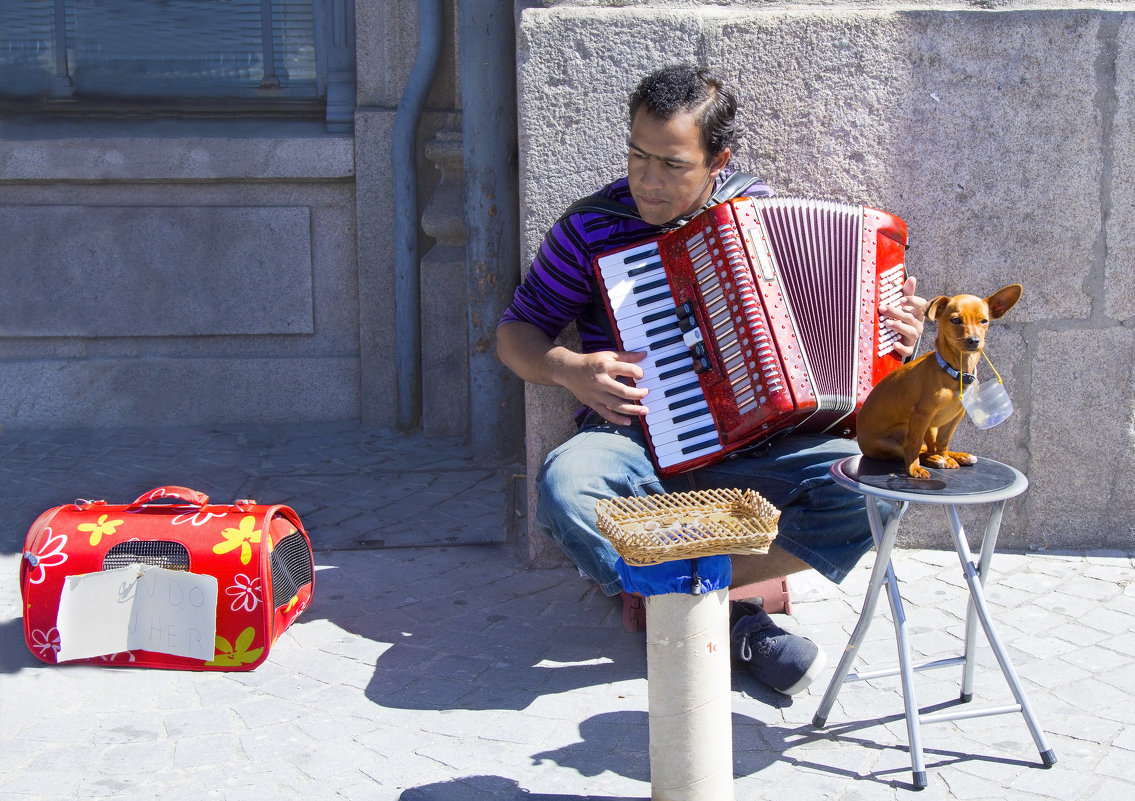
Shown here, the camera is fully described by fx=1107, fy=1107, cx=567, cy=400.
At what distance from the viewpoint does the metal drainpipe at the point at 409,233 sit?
16.8ft

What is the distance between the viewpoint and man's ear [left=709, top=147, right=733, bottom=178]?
3014 mm

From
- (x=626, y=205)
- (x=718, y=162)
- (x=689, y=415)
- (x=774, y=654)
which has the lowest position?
(x=774, y=654)

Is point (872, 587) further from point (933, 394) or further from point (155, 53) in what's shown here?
point (155, 53)

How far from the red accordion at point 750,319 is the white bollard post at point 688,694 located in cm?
69

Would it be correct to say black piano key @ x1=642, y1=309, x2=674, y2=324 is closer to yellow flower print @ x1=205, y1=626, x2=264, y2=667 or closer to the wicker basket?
the wicker basket

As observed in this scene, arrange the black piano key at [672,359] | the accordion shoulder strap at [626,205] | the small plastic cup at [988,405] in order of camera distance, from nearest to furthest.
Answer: the small plastic cup at [988,405] → the black piano key at [672,359] → the accordion shoulder strap at [626,205]

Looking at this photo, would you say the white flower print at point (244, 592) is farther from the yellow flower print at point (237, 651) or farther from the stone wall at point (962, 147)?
the stone wall at point (962, 147)

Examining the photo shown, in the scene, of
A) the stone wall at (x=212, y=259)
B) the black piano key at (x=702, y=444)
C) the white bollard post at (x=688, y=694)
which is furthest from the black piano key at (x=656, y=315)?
the stone wall at (x=212, y=259)

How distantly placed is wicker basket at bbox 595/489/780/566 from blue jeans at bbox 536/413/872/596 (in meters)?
0.50

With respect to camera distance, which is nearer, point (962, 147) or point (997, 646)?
point (997, 646)

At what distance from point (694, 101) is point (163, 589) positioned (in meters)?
1.90

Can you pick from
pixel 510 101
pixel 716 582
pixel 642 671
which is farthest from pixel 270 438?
pixel 716 582

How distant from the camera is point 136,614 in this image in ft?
9.61

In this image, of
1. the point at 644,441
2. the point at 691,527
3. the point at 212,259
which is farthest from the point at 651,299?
the point at 212,259
